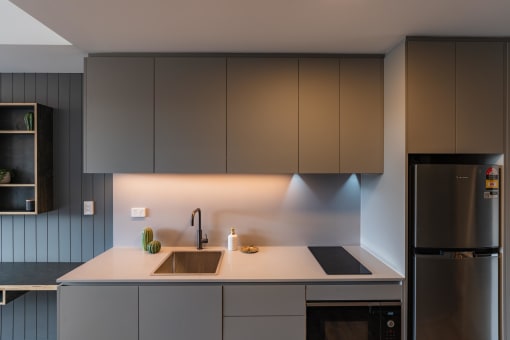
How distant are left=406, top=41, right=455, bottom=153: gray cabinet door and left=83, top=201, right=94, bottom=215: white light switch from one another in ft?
8.07

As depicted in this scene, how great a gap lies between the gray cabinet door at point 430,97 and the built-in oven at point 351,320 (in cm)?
97

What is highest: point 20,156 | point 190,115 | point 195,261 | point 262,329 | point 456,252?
point 190,115

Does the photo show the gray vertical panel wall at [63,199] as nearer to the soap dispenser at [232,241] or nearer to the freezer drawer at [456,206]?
the soap dispenser at [232,241]

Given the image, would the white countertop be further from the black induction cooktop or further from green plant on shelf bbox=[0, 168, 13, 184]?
green plant on shelf bbox=[0, 168, 13, 184]

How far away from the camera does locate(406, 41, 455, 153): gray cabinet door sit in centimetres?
169

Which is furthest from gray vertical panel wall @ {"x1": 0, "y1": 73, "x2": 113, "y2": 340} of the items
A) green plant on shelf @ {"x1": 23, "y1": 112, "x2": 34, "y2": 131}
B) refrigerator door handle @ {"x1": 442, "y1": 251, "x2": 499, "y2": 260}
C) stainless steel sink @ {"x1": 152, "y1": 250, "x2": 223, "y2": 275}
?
refrigerator door handle @ {"x1": 442, "y1": 251, "x2": 499, "y2": 260}

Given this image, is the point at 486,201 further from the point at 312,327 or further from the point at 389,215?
the point at 312,327

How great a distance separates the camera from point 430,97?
66.8 inches

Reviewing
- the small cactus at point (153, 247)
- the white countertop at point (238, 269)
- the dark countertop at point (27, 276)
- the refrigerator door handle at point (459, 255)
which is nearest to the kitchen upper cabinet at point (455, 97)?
the refrigerator door handle at point (459, 255)

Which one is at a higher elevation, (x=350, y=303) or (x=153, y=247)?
(x=153, y=247)

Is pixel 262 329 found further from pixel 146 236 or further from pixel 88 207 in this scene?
pixel 88 207

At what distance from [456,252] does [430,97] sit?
3.06 feet

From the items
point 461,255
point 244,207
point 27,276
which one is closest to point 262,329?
point 244,207

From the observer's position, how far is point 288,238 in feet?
7.72
